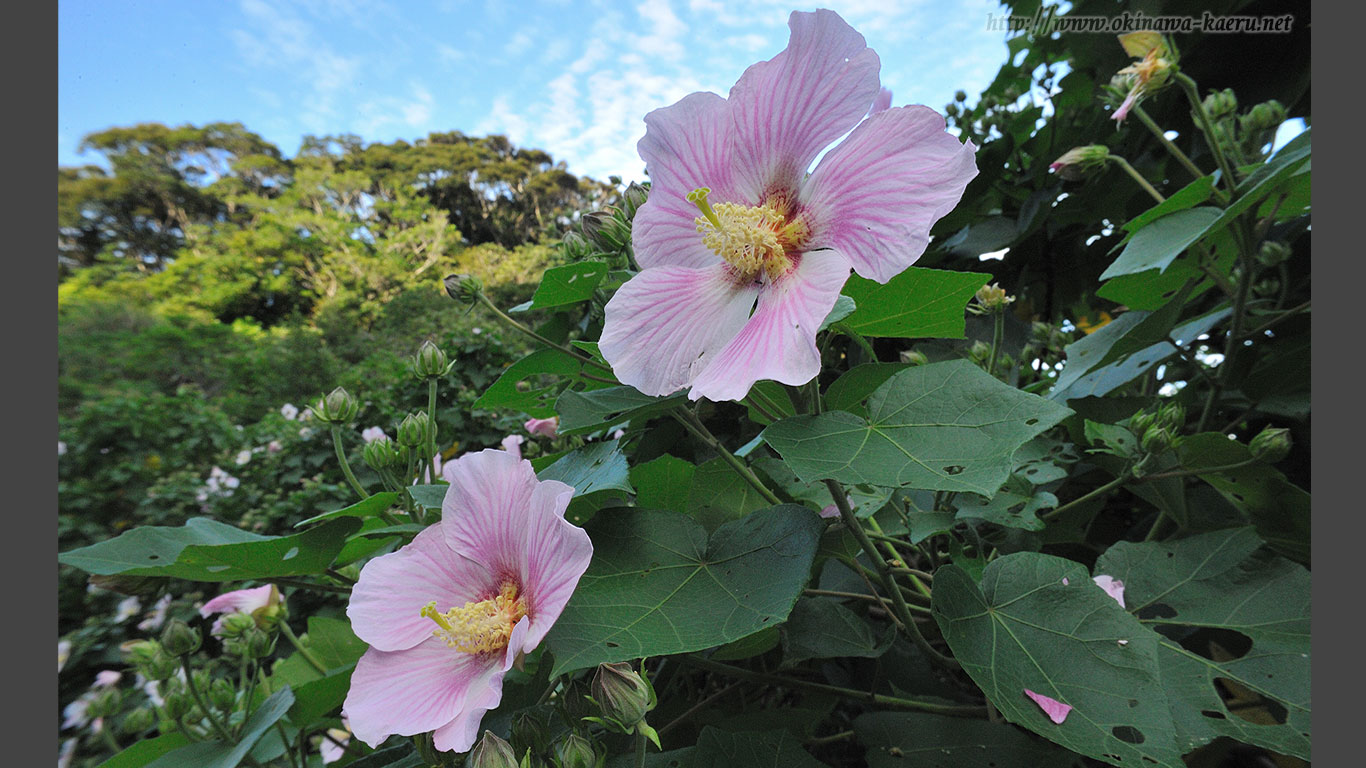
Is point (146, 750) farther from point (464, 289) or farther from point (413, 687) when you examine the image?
point (464, 289)

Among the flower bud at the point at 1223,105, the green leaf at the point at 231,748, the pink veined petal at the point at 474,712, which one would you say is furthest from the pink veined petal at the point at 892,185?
the flower bud at the point at 1223,105

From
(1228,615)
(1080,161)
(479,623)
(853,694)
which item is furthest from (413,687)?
(1080,161)

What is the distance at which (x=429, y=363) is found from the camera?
29.7 inches

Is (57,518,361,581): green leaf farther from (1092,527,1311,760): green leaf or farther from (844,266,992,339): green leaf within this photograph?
(1092,527,1311,760): green leaf

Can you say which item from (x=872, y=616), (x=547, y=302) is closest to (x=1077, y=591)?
(x=872, y=616)

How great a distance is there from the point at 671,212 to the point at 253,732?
64 centimetres

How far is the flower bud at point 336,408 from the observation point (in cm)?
73

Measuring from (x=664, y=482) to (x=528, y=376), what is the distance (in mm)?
172

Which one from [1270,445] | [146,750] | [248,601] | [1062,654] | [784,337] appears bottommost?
[146,750]

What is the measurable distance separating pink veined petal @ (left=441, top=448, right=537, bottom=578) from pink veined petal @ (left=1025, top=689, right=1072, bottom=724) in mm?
369

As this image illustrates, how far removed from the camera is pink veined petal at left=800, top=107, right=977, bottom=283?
414mm

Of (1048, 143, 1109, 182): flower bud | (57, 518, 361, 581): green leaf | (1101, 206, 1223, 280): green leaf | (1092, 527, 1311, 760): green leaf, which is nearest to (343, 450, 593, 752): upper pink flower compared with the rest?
(57, 518, 361, 581): green leaf

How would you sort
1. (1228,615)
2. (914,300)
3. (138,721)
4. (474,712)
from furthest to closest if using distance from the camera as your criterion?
(138,721)
(1228,615)
(914,300)
(474,712)

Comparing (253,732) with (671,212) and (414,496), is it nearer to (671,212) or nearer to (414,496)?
(414,496)
